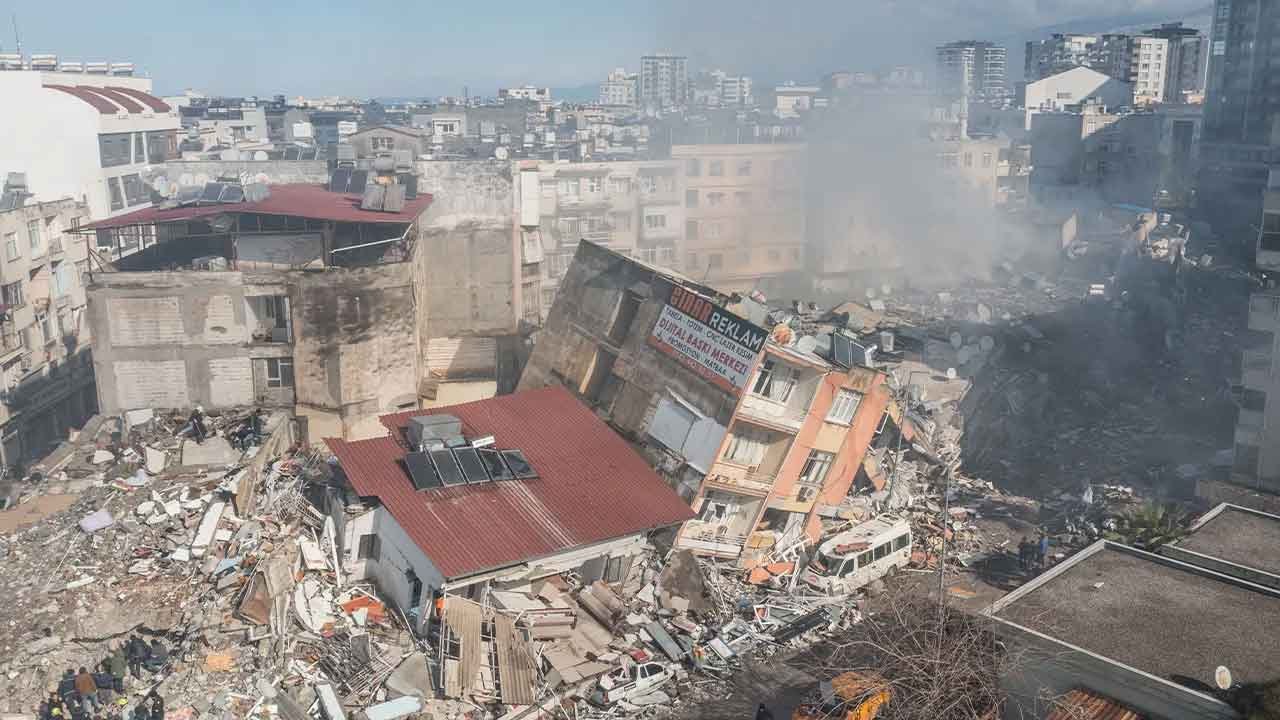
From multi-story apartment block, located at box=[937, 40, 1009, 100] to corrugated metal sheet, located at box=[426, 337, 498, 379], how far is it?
61129 mm

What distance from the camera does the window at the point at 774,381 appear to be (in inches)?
783

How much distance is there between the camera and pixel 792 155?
161 feet

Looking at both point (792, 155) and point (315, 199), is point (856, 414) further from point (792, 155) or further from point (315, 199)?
point (792, 155)

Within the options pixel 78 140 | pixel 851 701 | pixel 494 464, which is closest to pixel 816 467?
pixel 494 464

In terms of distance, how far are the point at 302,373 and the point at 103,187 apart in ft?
74.5

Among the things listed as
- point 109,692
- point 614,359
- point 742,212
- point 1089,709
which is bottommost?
point 109,692

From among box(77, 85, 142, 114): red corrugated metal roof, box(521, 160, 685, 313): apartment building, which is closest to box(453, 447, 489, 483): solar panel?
box(521, 160, 685, 313): apartment building

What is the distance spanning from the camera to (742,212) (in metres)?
47.3

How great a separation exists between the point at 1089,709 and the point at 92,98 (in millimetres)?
40208


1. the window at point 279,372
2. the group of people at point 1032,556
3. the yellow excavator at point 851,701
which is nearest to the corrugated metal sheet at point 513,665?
the yellow excavator at point 851,701

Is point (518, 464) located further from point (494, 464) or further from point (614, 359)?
point (614, 359)

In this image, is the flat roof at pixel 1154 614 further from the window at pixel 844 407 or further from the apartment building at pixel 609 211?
the apartment building at pixel 609 211

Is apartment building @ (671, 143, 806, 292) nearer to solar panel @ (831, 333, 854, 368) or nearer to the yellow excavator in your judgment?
solar panel @ (831, 333, 854, 368)

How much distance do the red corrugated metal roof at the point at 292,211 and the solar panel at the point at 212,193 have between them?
400mm
